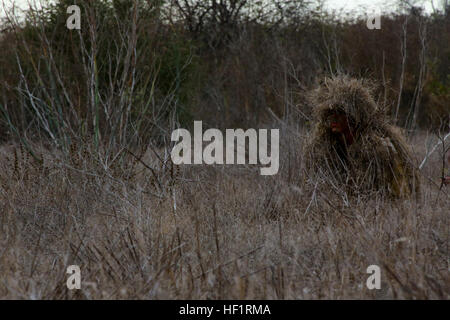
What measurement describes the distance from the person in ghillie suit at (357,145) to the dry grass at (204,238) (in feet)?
0.60

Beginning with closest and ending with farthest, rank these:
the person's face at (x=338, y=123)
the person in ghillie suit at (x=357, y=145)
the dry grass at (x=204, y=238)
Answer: the dry grass at (x=204, y=238) < the person in ghillie suit at (x=357, y=145) < the person's face at (x=338, y=123)

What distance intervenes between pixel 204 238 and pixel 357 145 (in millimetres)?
1582

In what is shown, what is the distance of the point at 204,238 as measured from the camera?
11.0ft

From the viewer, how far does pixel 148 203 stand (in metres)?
4.05

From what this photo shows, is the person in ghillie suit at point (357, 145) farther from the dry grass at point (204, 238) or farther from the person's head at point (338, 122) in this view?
the dry grass at point (204, 238)

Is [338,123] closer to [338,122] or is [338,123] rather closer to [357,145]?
[338,122]

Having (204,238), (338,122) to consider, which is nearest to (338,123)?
(338,122)

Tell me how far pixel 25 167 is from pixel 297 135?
2452 mm

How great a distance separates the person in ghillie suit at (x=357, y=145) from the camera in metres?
4.16

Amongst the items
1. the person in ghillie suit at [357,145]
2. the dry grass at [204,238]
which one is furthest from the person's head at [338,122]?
the dry grass at [204,238]

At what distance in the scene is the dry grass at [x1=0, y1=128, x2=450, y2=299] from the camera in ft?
8.23

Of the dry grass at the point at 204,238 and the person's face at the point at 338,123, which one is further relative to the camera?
the person's face at the point at 338,123
